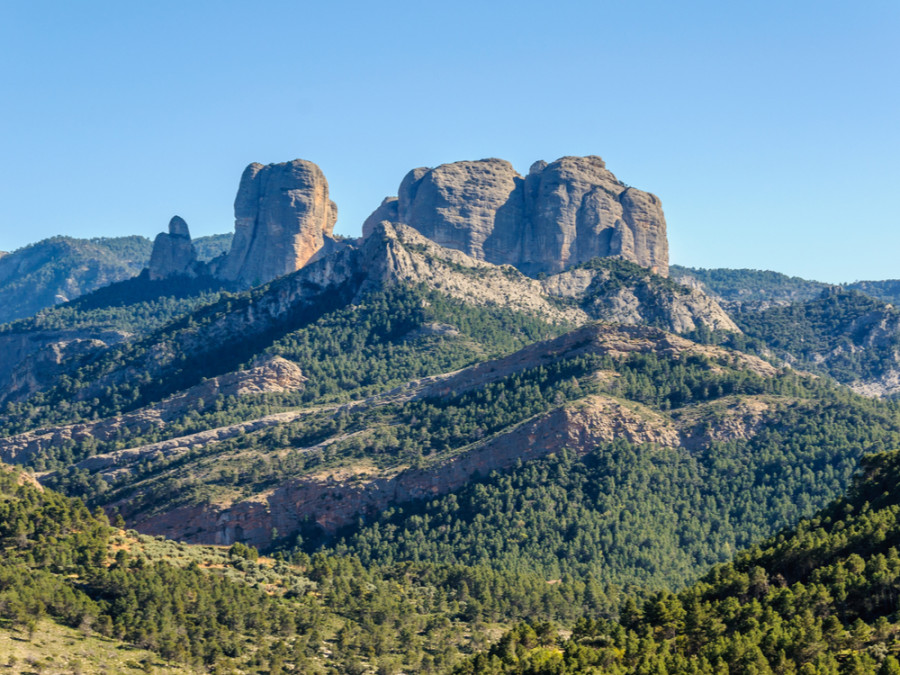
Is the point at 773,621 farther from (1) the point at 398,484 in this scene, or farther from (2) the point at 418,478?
(1) the point at 398,484

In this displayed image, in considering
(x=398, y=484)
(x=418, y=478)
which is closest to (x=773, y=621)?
(x=418, y=478)

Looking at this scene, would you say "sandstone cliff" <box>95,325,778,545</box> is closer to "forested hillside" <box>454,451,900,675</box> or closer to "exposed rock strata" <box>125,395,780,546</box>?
"exposed rock strata" <box>125,395,780,546</box>

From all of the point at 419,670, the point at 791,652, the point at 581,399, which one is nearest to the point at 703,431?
the point at 581,399

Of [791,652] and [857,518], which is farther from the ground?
[857,518]

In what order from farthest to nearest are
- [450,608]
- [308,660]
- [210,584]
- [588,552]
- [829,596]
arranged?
1. [588,552]
2. [450,608]
3. [210,584]
4. [308,660]
5. [829,596]

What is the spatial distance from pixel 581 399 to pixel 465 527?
3068 cm

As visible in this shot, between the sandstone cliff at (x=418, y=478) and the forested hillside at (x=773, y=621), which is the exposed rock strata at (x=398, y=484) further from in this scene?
the forested hillside at (x=773, y=621)

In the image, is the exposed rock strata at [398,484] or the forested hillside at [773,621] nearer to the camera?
the forested hillside at [773,621]

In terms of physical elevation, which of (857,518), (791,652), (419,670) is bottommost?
(419,670)

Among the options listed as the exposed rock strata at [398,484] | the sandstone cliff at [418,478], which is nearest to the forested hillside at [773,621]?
the exposed rock strata at [398,484]

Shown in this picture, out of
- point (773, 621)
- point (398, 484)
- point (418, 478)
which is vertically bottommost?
point (773, 621)

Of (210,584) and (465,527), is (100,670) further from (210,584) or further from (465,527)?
(465,527)

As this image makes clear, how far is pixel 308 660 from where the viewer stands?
113625mm

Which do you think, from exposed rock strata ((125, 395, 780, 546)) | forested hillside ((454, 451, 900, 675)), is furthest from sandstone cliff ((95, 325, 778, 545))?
forested hillside ((454, 451, 900, 675))
